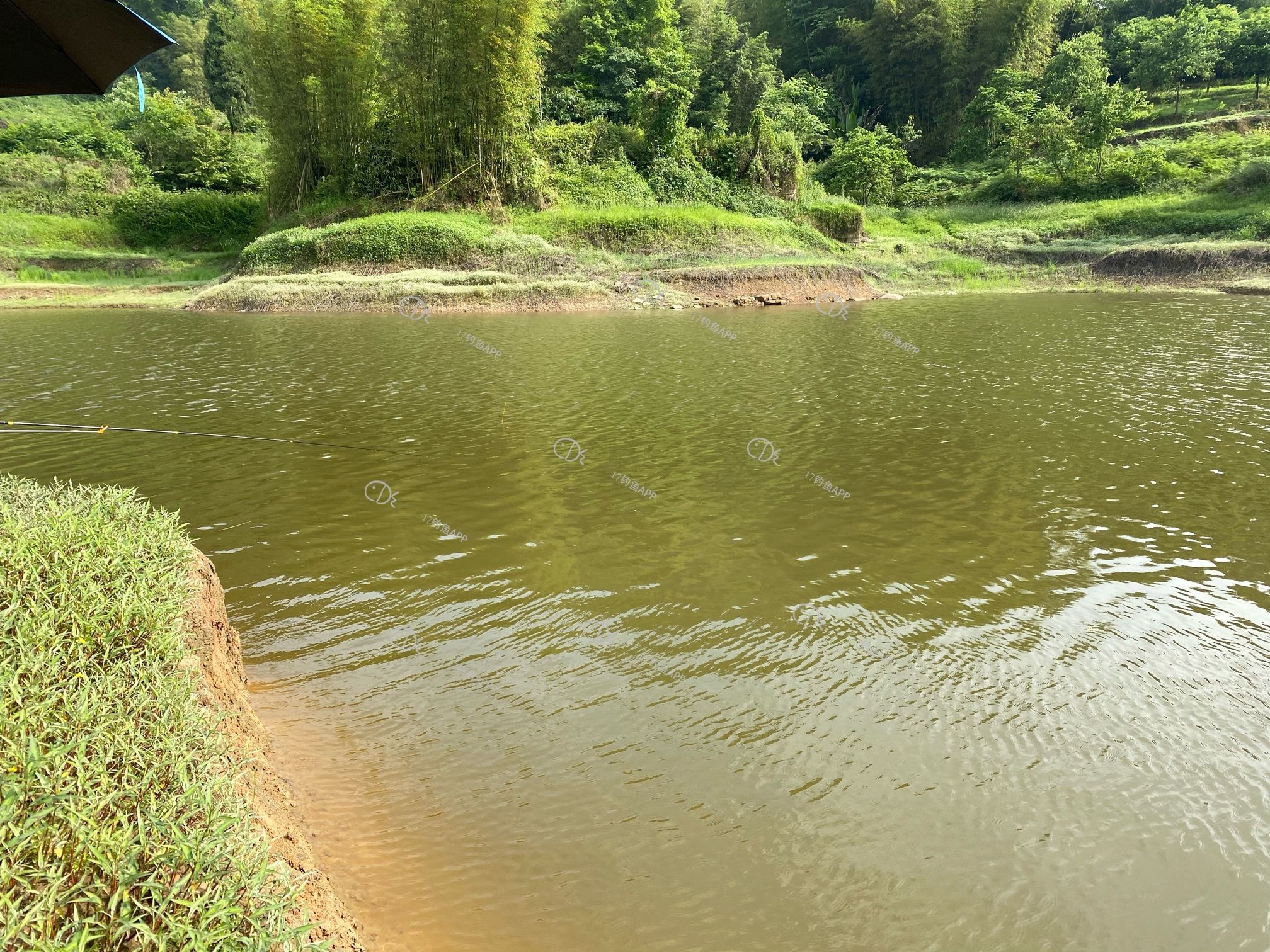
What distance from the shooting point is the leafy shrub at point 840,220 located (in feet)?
115

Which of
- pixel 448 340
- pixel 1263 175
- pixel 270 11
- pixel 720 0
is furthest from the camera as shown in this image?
pixel 720 0

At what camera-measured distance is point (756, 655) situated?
447 cm

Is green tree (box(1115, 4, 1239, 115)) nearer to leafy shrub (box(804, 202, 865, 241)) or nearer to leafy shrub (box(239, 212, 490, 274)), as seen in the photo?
leafy shrub (box(804, 202, 865, 241))

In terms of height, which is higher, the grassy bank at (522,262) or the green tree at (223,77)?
the green tree at (223,77)

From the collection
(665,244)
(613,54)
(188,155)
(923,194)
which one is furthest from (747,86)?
(188,155)

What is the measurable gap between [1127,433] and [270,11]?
31.8 metres

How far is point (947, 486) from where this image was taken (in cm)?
735

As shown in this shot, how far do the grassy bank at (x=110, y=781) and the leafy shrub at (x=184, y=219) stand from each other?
37.2 meters

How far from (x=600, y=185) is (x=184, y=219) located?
66.9 feet

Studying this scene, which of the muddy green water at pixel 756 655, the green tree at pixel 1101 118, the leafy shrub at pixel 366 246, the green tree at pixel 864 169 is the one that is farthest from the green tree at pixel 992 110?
the muddy green water at pixel 756 655

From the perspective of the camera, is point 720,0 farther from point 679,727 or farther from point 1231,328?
point 679,727

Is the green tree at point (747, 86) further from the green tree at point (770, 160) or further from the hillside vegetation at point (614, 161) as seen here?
the green tree at point (770, 160)

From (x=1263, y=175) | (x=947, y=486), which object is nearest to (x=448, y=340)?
(x=947, y=486)

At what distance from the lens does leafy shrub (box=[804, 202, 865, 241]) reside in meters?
34.9
